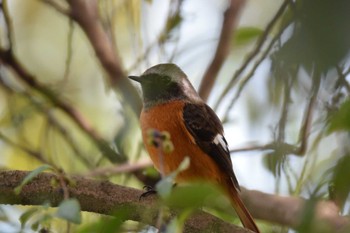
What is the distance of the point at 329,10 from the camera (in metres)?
0.95

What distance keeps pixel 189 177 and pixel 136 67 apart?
4.31 ft

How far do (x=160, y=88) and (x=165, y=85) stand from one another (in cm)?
4

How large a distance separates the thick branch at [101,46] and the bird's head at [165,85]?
0.45m

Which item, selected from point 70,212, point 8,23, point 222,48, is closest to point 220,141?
point 222,48

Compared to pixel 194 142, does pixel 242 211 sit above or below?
below

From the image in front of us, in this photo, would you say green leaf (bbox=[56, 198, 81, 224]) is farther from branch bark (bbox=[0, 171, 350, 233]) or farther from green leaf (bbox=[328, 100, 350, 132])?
branch bark (bbox=[0, 171, 350, 233])

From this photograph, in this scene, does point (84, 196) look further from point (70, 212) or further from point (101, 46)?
point (101, 46)

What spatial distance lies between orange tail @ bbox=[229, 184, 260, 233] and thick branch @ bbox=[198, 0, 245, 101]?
45.4 inches

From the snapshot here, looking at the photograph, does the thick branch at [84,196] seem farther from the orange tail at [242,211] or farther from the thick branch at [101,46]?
the thick branch at [101,46]

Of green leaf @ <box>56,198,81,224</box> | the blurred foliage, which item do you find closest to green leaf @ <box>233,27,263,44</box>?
the blurred foliage

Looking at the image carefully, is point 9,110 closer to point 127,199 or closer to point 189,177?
point 189,177

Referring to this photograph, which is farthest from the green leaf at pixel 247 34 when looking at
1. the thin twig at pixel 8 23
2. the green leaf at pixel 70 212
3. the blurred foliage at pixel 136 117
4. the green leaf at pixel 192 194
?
the green leaf at pixel 192 194

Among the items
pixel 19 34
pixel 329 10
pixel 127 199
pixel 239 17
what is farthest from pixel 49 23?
pixel 329 10

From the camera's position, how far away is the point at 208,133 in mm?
3809
